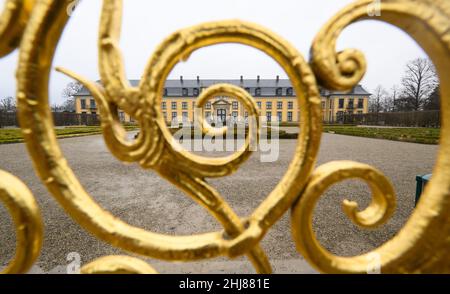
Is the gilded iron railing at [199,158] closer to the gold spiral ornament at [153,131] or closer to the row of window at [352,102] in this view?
the gold spiral ornament at [153,131]

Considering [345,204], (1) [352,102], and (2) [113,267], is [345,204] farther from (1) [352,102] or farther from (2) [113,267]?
(1) [352,102]

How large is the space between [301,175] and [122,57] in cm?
56

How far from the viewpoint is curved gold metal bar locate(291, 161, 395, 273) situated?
0.59 m

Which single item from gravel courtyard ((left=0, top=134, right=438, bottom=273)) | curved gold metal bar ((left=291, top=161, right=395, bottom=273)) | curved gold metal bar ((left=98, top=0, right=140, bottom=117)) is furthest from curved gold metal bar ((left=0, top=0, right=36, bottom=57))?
gravel courtyard ((left=0, top=134, right=438, bottom=273))

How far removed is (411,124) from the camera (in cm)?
2745

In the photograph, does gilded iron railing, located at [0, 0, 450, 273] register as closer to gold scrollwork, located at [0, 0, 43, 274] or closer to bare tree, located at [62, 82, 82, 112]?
gold scrollwork, located at [0, 0, 43, 274]

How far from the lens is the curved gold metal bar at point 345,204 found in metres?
0.59

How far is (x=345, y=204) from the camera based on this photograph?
629 mm

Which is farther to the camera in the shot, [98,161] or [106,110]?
[98,161]

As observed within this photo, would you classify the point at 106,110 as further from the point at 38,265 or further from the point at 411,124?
the point at 411,124

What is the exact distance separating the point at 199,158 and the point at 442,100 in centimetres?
65

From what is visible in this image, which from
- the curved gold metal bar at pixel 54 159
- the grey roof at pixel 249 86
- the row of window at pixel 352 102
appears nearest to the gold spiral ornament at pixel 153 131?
the curved gold metal bar at pixel 54 159
